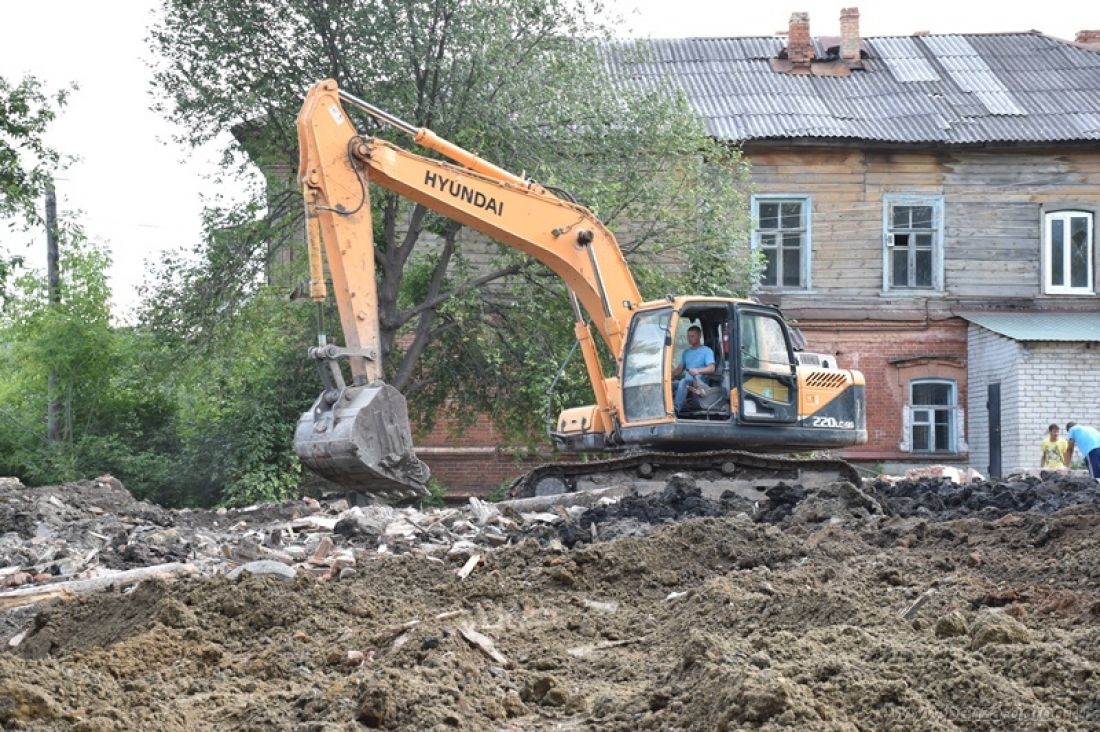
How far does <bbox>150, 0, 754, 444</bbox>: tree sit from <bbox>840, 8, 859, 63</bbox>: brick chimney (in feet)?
22.6

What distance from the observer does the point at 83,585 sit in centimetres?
952

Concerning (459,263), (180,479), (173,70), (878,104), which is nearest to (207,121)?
(173,70)

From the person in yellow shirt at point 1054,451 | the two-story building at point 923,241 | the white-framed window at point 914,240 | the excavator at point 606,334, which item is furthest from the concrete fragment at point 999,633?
the white-framed window at point 914,240

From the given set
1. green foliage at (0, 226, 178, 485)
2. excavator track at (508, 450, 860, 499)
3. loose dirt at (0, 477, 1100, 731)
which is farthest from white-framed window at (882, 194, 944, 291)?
loose dirt at (0, 477, 1100, 731)

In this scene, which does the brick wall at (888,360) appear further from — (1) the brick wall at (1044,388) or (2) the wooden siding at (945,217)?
(1) the brick wall at (1044,388)

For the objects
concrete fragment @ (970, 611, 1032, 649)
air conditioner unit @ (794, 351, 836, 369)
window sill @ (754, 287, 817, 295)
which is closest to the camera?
concrete fragment @ (970, 611, 1032, 649)

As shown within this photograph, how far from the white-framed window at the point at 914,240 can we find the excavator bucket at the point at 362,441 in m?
14.6

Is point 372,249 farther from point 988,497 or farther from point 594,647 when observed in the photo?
point 594,647

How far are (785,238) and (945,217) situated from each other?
279 cm

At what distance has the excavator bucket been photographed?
1180 cm

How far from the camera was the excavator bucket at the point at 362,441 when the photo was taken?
11797 mm

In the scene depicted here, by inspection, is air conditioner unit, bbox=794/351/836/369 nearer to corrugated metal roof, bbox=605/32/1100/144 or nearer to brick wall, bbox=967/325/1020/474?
corrugated metal roof, bbox=605/32/1100/144

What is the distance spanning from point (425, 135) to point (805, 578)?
7.32 m

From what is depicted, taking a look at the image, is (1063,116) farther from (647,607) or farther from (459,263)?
(647,607)
